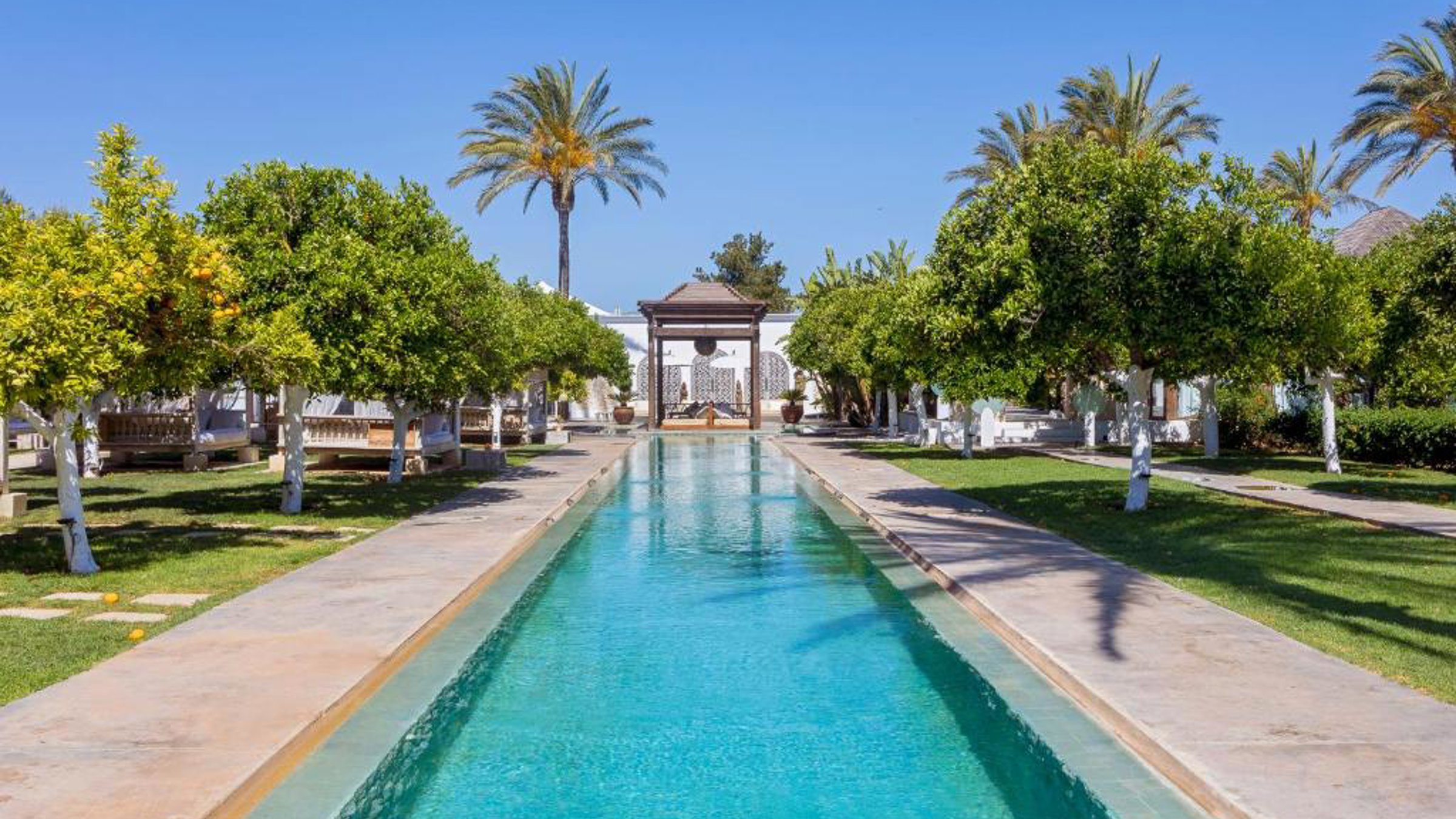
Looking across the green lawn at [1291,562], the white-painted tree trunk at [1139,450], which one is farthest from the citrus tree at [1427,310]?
the white-painted tree trunk at [1139,450]

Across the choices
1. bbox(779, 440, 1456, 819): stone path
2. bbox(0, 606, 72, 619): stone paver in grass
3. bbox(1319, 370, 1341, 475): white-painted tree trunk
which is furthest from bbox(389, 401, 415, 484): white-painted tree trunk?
bbox(1319, 370, 1341, 475): white-painted tree trunk

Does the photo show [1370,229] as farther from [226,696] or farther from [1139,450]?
[226,696]

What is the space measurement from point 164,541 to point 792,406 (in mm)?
41965

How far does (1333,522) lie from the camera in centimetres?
1599

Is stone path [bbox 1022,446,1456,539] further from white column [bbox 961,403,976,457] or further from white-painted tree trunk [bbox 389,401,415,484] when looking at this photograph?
white-painted tree trunk [bbox 389,401,415,484]

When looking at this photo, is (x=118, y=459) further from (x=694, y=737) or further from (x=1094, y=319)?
(x=694, y=737)

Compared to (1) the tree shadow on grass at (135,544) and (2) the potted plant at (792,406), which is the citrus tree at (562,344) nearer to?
(2) the potted plant at (792,406)

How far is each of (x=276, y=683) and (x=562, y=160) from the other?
4063 centimetres

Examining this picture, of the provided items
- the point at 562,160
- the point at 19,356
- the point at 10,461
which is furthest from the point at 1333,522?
the point at 562,160

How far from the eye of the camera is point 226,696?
7.34 metres

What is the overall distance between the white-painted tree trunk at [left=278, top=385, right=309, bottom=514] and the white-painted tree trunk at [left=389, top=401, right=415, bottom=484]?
4.08 metres

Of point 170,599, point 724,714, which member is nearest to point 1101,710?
point 724,714

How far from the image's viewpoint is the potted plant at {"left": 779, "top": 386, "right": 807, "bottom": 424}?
182 ft

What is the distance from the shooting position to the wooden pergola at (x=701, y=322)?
4947 centimetres
